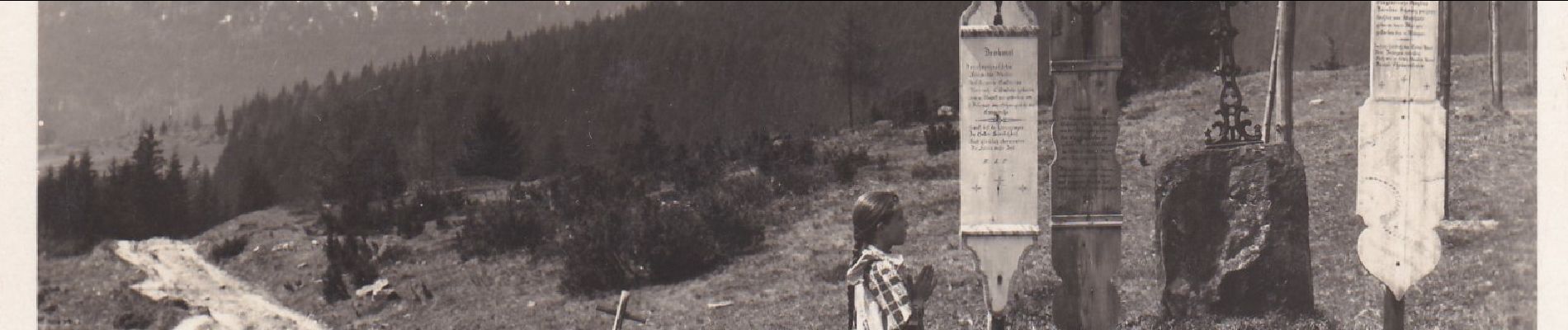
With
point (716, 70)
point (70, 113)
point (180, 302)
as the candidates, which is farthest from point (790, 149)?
point (70, 113)

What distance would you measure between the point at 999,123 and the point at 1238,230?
8.70 ft

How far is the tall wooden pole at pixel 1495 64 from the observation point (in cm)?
1595

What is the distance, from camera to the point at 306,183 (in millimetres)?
16422

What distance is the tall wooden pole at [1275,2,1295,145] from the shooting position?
1359 cm

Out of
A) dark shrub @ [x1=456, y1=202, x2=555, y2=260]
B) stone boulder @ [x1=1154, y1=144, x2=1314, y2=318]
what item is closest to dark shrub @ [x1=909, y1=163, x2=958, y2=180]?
dark shrub @ [x1=456, y1=202, x2=555, y2=260]

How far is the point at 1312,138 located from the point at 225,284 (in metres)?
14.2

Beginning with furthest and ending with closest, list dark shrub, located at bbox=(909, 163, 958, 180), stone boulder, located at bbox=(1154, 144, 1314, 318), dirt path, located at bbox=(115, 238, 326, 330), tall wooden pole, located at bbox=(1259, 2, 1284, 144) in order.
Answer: dark shrub, located at bbox=(909, 163, 958, 180)
tall wooden pole, located at bbox=(1259, 2, 1284, 144)
dirt path, located at bbox=(115, 238, 326, 330)
stone boulder, located at bbox=(1154, 144, 1314, 318)

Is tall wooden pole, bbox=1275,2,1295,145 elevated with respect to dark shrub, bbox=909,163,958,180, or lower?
elevated

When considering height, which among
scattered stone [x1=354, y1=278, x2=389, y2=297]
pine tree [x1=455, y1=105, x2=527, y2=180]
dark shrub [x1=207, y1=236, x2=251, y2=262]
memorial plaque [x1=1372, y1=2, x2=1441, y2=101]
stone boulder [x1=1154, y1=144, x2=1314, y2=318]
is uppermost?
memorial plaque [x1=1372, y1=2, x2=1441, y2=101]

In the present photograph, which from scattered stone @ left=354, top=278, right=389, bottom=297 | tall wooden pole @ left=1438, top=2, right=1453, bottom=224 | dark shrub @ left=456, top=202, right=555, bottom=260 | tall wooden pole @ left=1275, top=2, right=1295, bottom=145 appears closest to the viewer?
tall wooden pole @ left=1438, top=2, right=1453, bottom=224

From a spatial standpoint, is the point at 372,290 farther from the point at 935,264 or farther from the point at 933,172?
the point at 933,172

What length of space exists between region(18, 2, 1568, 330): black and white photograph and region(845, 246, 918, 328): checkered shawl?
0.5 inches

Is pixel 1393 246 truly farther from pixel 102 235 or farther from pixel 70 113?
pixel 102 235

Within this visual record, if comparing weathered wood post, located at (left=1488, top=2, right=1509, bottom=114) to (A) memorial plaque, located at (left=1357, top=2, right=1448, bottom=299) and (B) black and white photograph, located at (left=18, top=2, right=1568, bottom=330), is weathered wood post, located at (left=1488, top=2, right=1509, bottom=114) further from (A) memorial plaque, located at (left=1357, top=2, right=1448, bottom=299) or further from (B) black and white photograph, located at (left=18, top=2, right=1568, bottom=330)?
(A) memorial plaque, located at (left=1357, top=2, right=1448, bottom=299)
